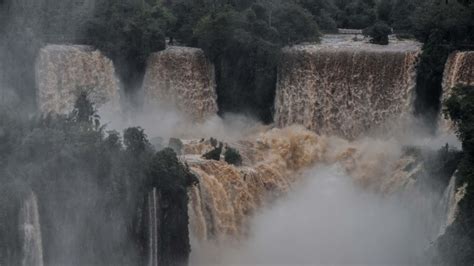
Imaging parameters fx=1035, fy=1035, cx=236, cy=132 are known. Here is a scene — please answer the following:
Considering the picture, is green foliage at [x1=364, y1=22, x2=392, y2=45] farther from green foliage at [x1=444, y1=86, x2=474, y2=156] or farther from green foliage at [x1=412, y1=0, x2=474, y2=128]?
green foliage at [x1=444, y1=86, x2=474, y2=156]

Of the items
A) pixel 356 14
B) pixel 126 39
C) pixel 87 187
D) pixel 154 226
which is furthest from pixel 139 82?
pixel 356 14

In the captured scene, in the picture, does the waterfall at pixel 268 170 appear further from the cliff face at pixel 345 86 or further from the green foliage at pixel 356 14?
the green foliage at pixel 356 14

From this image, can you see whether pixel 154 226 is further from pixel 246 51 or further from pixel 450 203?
pixel 246 51

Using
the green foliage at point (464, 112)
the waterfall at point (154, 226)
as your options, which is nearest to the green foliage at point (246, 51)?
the green foliage at point (464, 112)

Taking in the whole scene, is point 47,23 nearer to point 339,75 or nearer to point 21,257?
point 339,75

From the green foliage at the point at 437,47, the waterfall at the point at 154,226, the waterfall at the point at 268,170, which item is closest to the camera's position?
the waterfall at the point at 154,226

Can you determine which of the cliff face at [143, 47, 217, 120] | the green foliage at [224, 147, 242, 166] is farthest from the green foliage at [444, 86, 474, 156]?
the cliff face at [143, 47, 217, 120]
